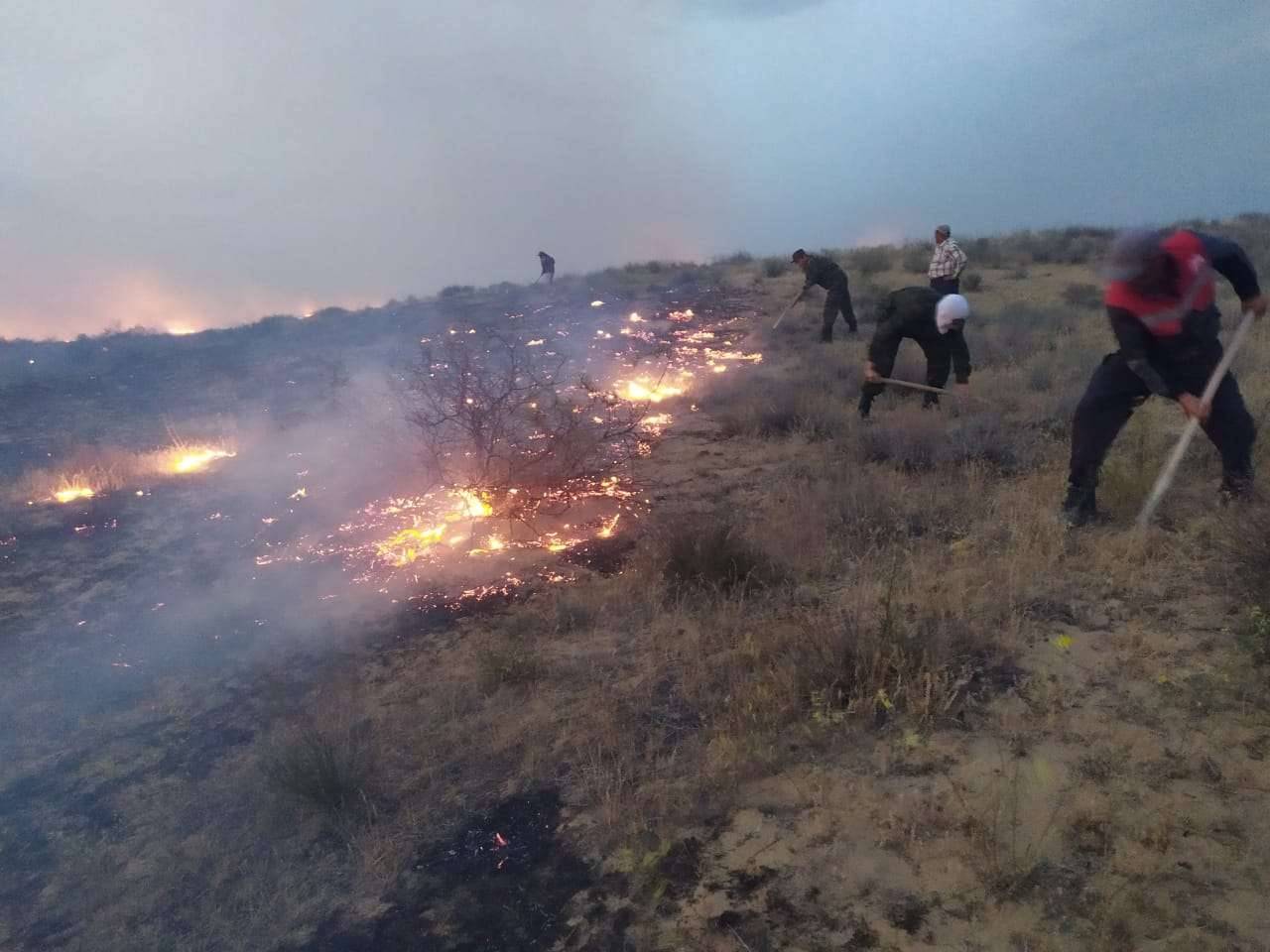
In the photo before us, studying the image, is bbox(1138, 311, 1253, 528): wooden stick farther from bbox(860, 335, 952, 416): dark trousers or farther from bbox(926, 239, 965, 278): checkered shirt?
bbox(926, 239, 965, 278): checkered shirt

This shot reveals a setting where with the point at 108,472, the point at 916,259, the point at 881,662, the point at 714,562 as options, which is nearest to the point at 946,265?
the point at 714,562

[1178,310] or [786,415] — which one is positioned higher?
[1178,310]

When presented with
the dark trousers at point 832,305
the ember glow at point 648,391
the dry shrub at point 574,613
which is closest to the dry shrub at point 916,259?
the dark trousers at point 832,305

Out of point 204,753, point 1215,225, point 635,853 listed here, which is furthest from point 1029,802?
point 1215,225

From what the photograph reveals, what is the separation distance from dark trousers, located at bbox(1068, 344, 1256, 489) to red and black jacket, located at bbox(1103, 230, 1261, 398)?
0.08m

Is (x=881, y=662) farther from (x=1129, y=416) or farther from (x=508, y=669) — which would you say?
(x=1129, y=416)

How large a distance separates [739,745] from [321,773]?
1673 mm

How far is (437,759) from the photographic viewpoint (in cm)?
354

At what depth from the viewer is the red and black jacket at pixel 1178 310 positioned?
400cm

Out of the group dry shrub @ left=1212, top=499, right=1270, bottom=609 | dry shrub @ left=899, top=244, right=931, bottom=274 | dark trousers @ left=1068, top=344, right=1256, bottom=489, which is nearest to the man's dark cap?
dark trousers @ left=1068, top=344, right=1256, bottom=489

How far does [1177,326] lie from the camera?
13.4 feet

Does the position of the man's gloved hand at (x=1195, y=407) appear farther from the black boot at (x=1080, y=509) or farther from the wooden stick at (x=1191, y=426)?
the black boot at (x=1080, y=509)

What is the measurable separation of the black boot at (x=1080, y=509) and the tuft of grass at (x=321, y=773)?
147 inches

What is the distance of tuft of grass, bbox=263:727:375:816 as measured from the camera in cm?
329
